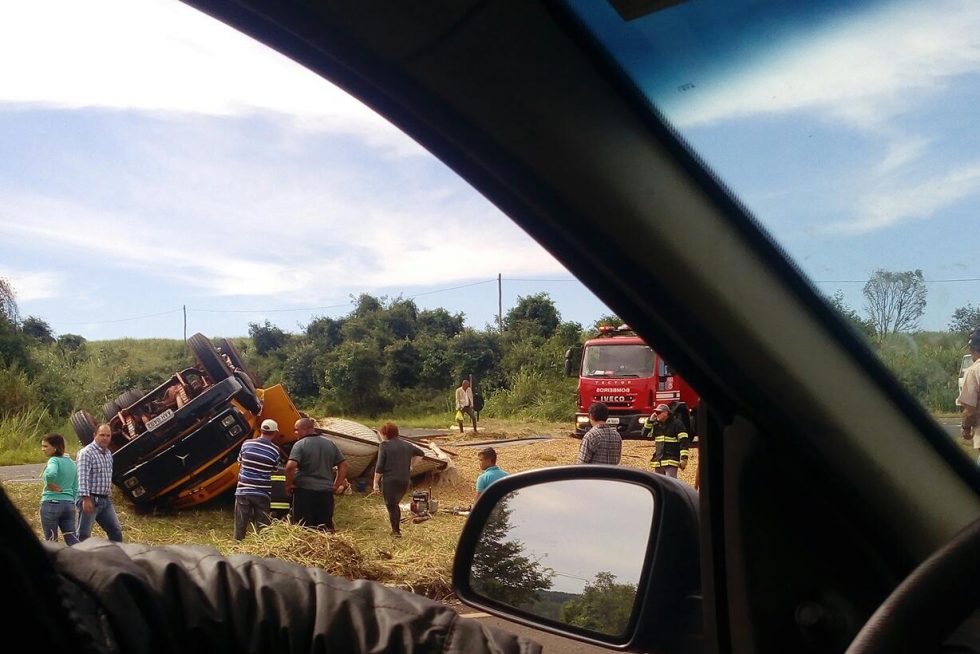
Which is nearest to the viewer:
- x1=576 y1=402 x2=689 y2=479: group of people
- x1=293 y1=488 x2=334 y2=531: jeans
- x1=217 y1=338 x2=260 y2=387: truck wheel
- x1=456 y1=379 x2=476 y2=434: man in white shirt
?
x1=576 y1=402 x2=689 y2=479: group of people

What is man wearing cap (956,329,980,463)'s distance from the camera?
134cm

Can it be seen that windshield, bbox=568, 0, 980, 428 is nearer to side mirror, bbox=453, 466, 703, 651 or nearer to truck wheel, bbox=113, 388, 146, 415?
side mirror, bbox=453, 466, 703, 651

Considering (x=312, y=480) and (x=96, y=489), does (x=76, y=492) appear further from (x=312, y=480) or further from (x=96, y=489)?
(x=312, y=480)

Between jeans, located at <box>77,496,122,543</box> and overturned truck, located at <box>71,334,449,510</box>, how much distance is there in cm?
136

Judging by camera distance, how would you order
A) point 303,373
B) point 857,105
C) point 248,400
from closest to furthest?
point 857,105 < point 248,400 < point 303,373

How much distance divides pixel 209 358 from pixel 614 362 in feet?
27.4

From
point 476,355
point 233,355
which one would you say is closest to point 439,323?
point 476,355

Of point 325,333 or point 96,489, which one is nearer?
point 96,489

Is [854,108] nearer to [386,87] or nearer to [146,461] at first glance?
[386,87]

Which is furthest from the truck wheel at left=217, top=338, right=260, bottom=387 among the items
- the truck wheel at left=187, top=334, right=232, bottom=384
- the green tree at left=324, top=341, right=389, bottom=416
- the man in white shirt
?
the green tree at left=324, top=341, right=389, bottom=416

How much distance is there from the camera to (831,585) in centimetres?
143

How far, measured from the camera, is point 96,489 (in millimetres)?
9156

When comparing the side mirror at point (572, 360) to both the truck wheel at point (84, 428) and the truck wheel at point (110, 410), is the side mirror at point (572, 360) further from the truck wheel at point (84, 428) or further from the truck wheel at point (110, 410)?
the truck wheel at point (84, 428)

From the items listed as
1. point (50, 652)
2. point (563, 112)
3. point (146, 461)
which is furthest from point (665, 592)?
point (146, 461)
